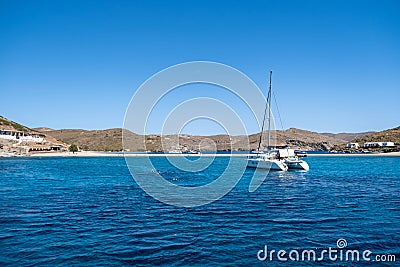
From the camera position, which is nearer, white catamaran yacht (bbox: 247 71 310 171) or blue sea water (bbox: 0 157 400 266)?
blue sea water (bbox: 0 157 400 266)

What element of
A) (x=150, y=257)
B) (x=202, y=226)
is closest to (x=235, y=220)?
(x=202, y=226)

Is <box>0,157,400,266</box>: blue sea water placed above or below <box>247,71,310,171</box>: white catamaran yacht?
below

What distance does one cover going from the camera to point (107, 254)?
43.7ft

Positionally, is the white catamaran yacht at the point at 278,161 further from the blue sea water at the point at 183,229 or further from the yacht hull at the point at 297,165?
the blue sea water at the point at 183,229

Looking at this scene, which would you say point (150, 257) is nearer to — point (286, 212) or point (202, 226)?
point (202, 226)

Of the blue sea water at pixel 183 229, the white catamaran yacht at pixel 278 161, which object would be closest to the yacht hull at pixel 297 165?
the white catamaran yacht at pixel 278 161

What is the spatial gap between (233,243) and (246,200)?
13052 mm

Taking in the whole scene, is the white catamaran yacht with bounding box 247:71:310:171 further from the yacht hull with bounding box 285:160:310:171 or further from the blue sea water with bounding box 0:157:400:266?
the blue sea water with bounding box 0:157:400:266

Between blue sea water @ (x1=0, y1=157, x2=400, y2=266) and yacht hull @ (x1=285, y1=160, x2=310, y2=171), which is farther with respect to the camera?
yacht hull @ (x1=285, y1=160, x2=310, y2=171)

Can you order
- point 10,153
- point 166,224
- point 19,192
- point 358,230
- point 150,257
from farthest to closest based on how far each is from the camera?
point 10,153, point 19,192, point 166,224, point 358,230, point 150,257

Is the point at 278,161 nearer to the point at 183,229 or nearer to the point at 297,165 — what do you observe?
the point at 297,165

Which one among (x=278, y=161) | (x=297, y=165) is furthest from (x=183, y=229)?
(x=297, y=165)

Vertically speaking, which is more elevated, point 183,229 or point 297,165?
point 297,165

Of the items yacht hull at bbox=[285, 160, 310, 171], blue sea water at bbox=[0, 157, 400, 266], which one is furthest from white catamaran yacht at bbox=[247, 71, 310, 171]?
blue sea water at bbox=[0, 157, 400, 266]
